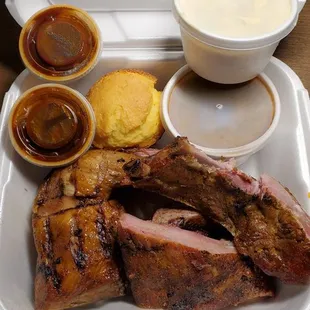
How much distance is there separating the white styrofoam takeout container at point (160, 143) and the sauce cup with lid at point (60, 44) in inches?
3.9

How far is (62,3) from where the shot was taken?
6.02ft

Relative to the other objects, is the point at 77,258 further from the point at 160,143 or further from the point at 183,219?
the point at 160,143

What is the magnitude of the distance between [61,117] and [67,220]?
1.15 feet

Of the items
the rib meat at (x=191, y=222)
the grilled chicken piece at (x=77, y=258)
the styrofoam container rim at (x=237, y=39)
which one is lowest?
the rib meat at (x=191, y=222)

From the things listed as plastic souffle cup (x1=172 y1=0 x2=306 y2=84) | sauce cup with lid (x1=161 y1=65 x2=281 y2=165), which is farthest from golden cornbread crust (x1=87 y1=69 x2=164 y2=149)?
plastic souffle cup (x1=172 y1=0 x2=306 y2=84)

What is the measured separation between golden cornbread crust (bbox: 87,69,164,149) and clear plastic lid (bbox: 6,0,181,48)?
0.49ft

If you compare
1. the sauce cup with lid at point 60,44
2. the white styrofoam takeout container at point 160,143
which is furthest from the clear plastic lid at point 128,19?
the sauce cup with lid at point 60,44

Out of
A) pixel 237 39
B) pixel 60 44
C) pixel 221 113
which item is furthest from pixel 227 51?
pixel 60 44

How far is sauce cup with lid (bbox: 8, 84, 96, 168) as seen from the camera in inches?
61.8

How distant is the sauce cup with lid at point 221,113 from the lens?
1.64 meters

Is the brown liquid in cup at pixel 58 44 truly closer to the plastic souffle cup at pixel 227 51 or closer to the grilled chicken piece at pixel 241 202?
the plastic souffle cup at pixel 227 51

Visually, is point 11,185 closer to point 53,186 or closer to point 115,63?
point 53,186

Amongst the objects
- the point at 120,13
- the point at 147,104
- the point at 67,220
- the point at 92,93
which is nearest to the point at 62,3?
the point at 120,13

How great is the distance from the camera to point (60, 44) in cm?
166
